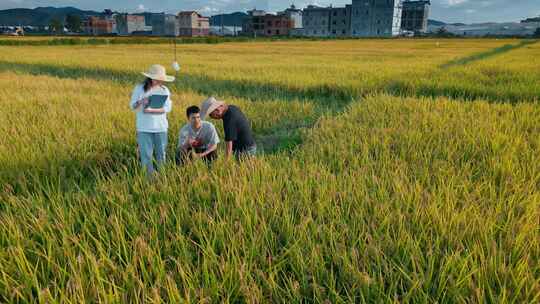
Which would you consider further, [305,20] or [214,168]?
[305,20]

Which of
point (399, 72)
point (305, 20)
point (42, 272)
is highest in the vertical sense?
point (305, 20)

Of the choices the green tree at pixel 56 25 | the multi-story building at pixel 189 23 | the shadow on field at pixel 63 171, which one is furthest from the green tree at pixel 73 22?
the shadow on field at pixel 63 171

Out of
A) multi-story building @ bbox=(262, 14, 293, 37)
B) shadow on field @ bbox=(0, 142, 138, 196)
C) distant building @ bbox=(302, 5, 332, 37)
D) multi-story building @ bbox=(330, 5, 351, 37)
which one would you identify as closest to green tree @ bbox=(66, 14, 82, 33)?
multi-story building @ bbox=(262, 14, 293, 37)

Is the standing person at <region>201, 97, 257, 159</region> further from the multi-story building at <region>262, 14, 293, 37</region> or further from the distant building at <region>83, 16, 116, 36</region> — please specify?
the distant building at <region>83, 16, 116, 36</region>

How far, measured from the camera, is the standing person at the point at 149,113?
3.31 meters

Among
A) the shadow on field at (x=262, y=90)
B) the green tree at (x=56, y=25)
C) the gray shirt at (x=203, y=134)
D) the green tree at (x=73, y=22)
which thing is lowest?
the gray shirt at (x=203, y=134)

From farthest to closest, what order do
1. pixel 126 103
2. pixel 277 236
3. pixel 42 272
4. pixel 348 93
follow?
pixel 348 93, pixel 126 103, pixel 277 236, pixel 42 272

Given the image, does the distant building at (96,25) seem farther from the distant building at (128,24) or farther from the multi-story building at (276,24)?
the multi-story building at (276,24)

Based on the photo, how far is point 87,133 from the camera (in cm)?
407

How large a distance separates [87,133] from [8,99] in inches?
134

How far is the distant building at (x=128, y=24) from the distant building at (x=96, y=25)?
3.43 m

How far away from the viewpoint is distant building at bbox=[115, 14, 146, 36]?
309 ft

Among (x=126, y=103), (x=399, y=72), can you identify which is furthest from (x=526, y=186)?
(x=399, y=72)

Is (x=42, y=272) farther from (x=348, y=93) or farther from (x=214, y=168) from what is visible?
(x=348, y=93)
